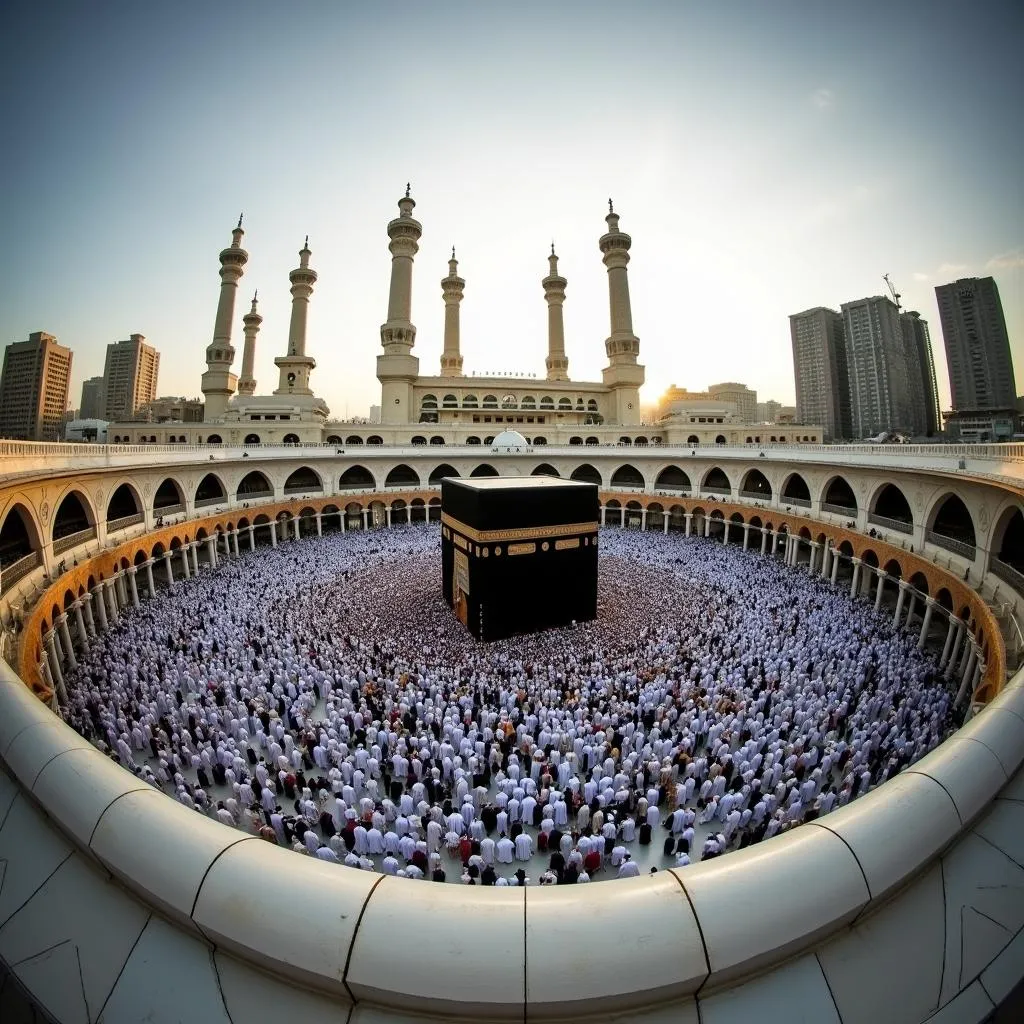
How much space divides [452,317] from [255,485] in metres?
27.1

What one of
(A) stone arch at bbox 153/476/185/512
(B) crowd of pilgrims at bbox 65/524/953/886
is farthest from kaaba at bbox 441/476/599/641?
(A) stone arch at bbox 153/476/185/512

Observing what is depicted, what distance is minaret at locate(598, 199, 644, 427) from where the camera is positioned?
3891 cm

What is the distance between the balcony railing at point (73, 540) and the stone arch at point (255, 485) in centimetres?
1026

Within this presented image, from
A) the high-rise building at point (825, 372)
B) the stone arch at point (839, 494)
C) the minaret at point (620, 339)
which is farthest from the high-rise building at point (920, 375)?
the stone arch at point (839, 494)

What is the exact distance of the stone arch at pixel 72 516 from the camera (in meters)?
13.2

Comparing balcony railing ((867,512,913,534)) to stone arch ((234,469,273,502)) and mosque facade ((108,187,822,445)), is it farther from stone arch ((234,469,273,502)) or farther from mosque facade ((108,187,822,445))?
stone arch ((234,469,273,502))

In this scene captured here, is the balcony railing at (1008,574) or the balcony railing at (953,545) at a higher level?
the balcony railing at (953,545)

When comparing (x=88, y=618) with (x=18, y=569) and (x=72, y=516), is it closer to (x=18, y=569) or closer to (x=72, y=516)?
(x=18, y=569)

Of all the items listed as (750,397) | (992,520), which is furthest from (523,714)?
(750,397)

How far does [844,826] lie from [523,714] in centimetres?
822

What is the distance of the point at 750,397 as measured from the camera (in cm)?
9112

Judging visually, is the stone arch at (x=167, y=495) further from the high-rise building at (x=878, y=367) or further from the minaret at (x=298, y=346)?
the high-rise building at (x=878, y=367)

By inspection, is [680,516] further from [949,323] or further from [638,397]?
[949,323]

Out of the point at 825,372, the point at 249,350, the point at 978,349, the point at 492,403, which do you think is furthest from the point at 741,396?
the point at 249,350
